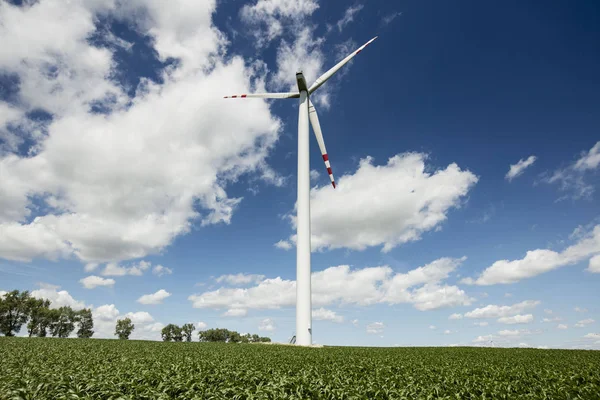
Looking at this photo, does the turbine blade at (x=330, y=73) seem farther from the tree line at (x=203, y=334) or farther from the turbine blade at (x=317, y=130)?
the tree line at (x=203, y=334)

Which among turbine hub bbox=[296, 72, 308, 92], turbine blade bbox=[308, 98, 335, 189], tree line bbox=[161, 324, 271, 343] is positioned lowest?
tree line bbox=[161, 324, 271, 343]

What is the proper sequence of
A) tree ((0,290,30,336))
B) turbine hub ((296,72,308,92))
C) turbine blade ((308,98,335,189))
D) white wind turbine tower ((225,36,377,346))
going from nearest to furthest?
white wind turbine tower ((225,36,377,346)) < turbine hub ((296,72,308,92)) < turbine blade ((308,98,335,189)) < tree ((0,290,30,336))

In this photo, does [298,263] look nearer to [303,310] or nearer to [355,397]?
[303,310]

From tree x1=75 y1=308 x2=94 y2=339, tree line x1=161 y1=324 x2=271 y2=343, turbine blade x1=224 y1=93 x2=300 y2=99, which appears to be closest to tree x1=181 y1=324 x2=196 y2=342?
tree line x1=161 y1=324 x2=271 y2=343

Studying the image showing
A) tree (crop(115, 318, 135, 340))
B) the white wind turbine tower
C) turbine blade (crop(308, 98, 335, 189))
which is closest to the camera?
the white wind turbine tower

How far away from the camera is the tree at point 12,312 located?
338 ft

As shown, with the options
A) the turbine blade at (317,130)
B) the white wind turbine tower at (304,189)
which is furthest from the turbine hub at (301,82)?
the turbine blade at (317,130)

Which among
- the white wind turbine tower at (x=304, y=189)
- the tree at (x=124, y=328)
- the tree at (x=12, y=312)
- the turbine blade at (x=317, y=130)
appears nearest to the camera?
the white wind turbine tower at (x=304, y=189)

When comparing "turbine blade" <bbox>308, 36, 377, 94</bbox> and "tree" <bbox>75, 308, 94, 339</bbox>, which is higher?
"turbine blade" <bbox>308, 36, 377, 94</bbox>

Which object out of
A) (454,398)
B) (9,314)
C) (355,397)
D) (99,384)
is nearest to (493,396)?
(454,398)

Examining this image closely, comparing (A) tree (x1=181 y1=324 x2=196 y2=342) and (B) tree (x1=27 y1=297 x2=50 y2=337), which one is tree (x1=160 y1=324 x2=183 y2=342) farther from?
(B) tree (x1=27 y1=297 x2=50 y2=337)

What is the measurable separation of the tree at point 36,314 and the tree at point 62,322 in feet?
17.9

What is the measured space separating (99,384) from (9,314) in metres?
123

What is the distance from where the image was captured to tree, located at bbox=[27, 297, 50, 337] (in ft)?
353
